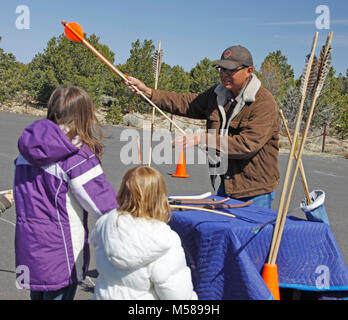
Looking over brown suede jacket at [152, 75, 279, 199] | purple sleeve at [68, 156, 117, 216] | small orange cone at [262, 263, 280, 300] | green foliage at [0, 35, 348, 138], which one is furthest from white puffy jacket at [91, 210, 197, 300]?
green foliage at [0, 35, 348, 138]

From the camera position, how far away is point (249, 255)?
2670 mm

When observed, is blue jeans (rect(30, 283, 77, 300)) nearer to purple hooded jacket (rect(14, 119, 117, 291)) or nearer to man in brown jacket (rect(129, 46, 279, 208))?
purple hooded jacket (rect(14, 119, 117, 291))

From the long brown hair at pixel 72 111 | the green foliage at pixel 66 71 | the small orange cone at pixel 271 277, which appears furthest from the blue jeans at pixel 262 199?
the green foliage at pixel 66 71

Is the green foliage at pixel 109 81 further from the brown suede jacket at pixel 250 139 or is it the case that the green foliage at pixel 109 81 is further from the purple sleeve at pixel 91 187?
the purple sleeve at pixel 91 187

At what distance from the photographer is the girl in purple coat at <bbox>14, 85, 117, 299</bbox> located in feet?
7.46

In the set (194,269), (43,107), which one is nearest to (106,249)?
(194,269)

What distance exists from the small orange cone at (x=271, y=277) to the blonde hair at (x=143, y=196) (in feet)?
2.61

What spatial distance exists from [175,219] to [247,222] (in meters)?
0.44

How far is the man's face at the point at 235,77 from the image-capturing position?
325 cm

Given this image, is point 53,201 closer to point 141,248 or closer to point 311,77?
point 141,248

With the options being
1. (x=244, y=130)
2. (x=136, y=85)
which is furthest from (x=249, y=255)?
(x=136, y=85)

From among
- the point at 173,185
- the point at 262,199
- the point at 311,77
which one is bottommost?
the point at 173,185

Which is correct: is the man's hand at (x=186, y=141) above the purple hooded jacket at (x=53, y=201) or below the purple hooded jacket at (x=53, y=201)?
above

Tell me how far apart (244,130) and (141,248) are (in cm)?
136
